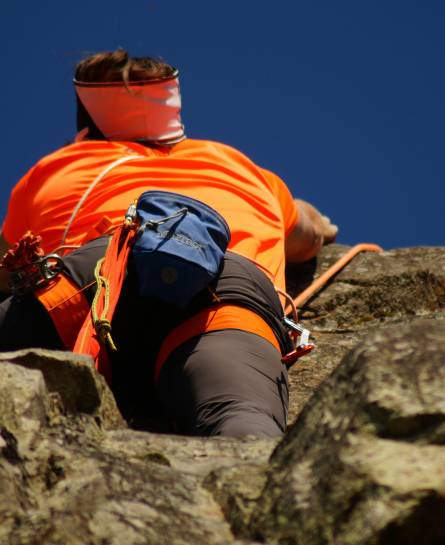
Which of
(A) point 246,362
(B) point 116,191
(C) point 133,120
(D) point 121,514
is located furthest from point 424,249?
(D) point 121,514

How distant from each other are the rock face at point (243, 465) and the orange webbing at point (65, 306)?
4.38ft

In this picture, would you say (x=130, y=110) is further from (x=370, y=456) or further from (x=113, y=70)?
(x=370, y=456)

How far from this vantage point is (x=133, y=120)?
256 inches

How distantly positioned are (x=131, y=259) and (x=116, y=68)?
2.06 m

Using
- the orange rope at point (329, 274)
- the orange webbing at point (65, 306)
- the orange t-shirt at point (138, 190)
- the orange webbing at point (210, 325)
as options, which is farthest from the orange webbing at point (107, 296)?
the orange rope at point (329, 274)

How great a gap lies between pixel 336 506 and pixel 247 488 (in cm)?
39

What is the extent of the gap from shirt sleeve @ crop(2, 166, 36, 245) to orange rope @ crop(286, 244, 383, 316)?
170 centimetres

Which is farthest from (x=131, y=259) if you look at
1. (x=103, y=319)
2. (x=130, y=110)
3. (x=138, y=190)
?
(x=130, y=110)

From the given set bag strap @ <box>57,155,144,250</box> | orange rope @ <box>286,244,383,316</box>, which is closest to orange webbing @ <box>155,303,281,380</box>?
bag strap @ <box>57,155,144,250</box>

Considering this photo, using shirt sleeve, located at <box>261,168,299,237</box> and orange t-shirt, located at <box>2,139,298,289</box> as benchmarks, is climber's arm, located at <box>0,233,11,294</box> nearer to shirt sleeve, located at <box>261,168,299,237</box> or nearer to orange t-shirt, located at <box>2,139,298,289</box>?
orange t-shirt, located at <box>2,139,298,289</box>

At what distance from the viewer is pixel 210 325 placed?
4723mm

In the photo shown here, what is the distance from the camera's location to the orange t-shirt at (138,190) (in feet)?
18.4

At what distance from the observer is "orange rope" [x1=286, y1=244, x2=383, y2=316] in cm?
705

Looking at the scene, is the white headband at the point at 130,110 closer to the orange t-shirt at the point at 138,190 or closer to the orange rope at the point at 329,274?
the orange t-shirt at the point at 138,190
